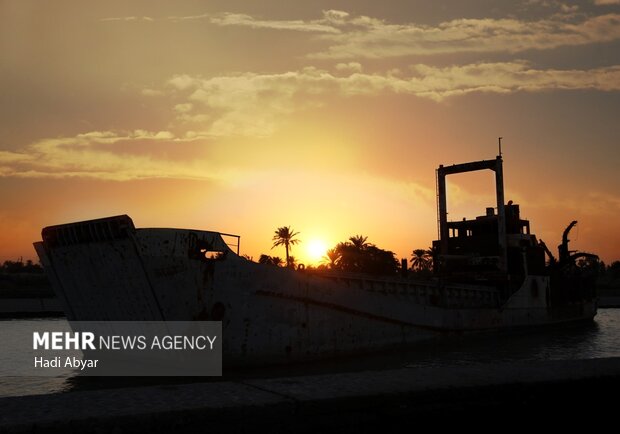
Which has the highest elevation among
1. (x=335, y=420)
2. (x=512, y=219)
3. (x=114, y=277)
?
(x=512, y=219)

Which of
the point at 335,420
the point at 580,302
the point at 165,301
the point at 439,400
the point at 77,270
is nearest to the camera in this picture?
the point at 335,420

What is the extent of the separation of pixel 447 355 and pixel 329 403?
16.9m

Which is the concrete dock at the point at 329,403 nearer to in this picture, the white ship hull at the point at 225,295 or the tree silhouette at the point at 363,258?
the white ship hull at the point at 225,295

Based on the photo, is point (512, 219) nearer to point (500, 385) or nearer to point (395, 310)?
point (395, 310)

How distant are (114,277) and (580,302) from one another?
31.2 metres

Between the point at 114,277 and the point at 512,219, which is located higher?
the point at 512,219

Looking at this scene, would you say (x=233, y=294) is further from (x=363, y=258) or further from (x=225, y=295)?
(x=363, y=258)

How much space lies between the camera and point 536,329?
3023cm

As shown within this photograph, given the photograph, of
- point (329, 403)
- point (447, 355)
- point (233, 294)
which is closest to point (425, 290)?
point (447, 355)

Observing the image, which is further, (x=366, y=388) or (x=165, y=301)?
(x=165, y=301)

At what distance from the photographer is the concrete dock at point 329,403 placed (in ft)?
11.5

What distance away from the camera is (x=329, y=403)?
390 centimetres

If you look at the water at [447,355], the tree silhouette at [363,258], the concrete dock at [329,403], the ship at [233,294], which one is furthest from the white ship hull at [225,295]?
the tree silhouette at [363,258]

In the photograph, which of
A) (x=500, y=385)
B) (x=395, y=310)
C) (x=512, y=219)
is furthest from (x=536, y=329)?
(x=500, y=385)
